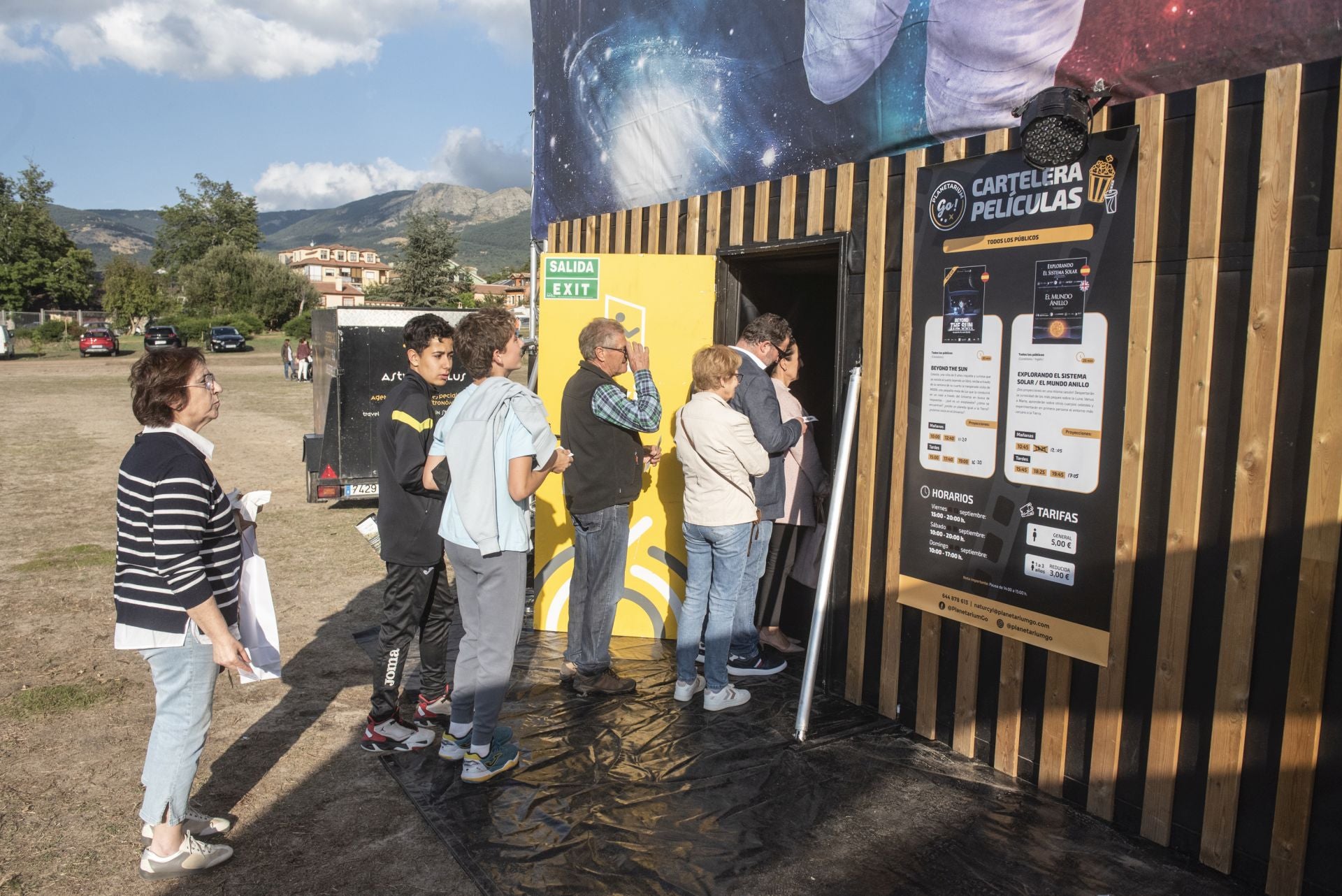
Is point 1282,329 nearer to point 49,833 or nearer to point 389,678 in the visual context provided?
point 389,678

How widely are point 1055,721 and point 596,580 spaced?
7.48 feet

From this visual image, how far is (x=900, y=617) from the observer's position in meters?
4.42

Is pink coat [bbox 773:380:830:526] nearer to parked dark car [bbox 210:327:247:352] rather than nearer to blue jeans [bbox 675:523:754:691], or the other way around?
blue jeans [bbox 675:523:754:691]

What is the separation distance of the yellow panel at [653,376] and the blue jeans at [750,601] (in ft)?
2.28

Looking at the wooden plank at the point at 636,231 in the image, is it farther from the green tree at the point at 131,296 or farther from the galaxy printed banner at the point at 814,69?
the green tree at the point at 131,296

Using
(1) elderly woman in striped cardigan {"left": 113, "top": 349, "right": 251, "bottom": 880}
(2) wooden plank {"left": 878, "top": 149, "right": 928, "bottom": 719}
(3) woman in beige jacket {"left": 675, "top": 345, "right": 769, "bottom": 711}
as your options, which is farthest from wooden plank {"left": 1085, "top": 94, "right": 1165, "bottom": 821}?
(1) elderly woman in striped cardigan {"left": 113, "top": 349, "right": 251, "bottom": 880}

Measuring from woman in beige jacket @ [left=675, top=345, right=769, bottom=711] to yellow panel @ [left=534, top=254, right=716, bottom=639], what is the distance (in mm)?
1076

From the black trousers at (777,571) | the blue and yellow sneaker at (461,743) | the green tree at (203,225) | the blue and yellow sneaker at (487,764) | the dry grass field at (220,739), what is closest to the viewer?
the dry grass field at (220,739)

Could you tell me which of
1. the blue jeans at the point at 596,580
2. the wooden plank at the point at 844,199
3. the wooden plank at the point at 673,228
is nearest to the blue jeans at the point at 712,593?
the blue jeans at the point at 596,580

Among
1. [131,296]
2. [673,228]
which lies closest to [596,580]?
[673,228]

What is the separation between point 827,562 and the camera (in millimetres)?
4285

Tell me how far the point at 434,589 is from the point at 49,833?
1.72m

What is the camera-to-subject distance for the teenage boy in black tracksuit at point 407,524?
4.04 m

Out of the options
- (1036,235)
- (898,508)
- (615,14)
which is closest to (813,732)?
(898,508)
